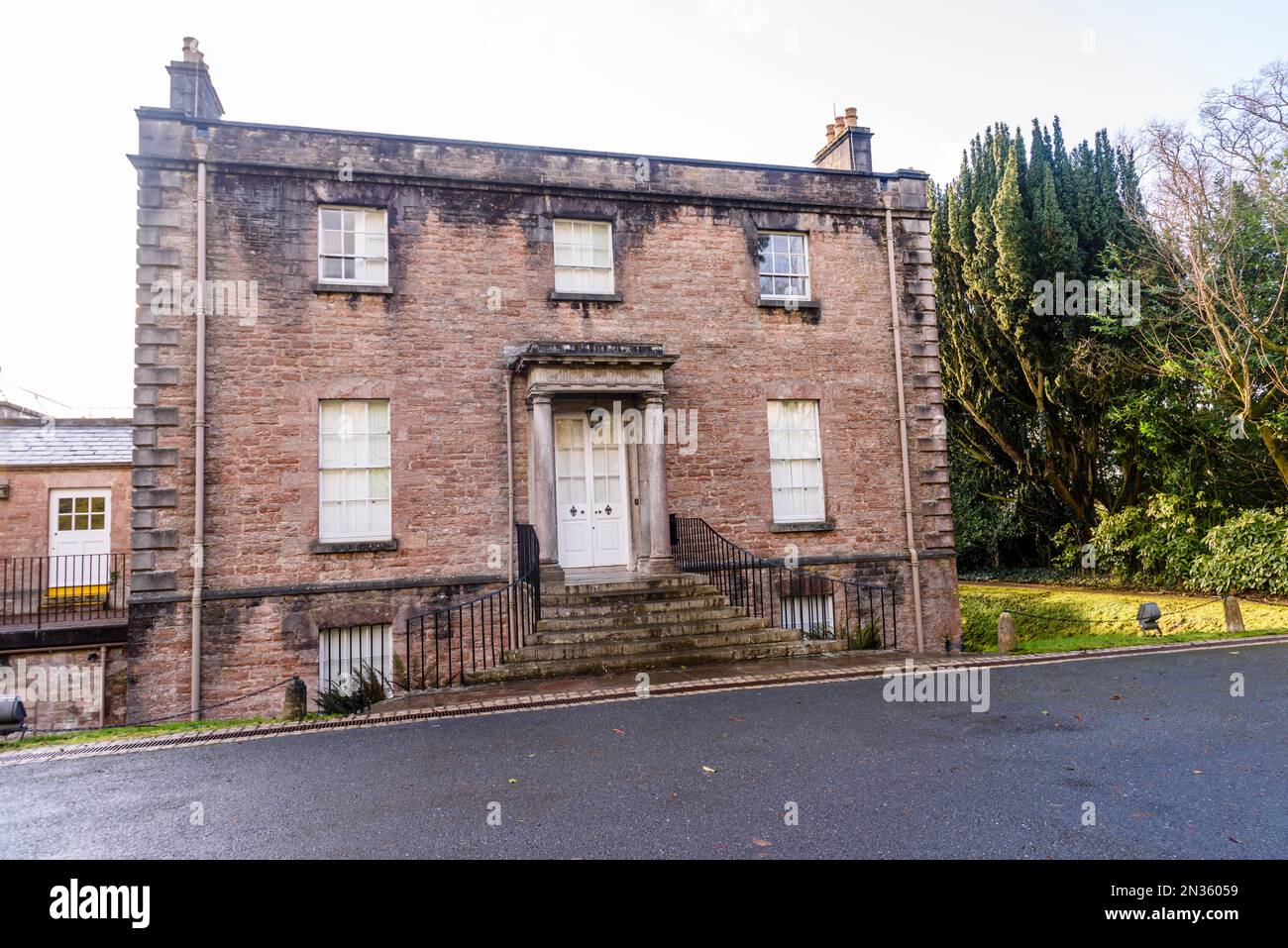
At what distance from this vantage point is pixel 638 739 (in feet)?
21.2

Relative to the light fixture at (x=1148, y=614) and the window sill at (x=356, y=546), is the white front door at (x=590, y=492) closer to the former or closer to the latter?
the window sill at (x=356, y=546)

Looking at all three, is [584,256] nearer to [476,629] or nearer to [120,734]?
[476,629]

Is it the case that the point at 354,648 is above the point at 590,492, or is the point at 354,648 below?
below

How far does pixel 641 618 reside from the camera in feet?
34.4

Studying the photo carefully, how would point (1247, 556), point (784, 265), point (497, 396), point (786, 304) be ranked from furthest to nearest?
point (1247, 556) < point (784, 265) < point (786, 304) < point (497, 396)

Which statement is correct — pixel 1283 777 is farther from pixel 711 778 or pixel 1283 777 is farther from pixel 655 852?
pixel 655 852

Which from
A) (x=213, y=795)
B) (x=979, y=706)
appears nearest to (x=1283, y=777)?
(x=979, y=706)

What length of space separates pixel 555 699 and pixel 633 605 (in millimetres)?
2753

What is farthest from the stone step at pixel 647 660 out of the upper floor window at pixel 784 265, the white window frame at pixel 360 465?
the upper floor window at pixel 784 265

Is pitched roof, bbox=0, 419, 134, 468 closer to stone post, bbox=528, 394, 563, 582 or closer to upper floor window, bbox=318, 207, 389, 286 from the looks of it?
upper floor window, bbox=318, 207, 389, 286

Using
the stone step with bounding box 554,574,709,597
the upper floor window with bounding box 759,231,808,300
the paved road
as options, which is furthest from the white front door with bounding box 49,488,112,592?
the upper floor window with bounding box 759,231,808,300

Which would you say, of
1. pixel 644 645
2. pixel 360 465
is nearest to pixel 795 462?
pixel 644 645

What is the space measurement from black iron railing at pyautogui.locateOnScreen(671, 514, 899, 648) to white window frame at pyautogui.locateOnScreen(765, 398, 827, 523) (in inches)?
40.7

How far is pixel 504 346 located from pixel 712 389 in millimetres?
3465
